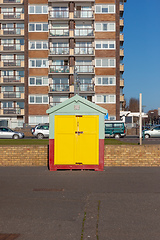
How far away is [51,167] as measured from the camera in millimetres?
11094

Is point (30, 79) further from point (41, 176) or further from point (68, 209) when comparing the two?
point (68, 209)

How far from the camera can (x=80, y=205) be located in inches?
261

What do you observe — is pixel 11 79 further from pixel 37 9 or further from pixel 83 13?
pixel 83 13

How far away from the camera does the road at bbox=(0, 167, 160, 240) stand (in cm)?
509

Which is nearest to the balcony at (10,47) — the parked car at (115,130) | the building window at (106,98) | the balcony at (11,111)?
the balcony at (11,111)

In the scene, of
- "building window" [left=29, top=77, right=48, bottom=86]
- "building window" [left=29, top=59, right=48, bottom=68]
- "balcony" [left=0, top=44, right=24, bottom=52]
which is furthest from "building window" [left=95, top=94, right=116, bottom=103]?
"balcony" [left=0, top=44, right=24, bottom=52]

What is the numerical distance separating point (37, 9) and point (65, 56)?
8547 millimetres

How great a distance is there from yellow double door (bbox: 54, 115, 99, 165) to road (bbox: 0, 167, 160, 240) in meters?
0.62

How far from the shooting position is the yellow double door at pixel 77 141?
1099 centimetres

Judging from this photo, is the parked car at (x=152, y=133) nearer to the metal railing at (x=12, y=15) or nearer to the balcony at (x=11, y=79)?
the balcony at (x=11, y=79)

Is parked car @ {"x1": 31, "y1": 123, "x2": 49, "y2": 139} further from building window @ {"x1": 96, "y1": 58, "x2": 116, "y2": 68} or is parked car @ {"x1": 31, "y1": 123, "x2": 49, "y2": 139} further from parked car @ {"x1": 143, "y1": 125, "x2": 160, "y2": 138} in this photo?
building window @ {"x1": 96, "y1": 58, "x2": 116, "y2": 68}

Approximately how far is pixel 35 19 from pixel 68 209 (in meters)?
47.9

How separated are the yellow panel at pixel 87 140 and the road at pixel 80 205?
57 centimetres

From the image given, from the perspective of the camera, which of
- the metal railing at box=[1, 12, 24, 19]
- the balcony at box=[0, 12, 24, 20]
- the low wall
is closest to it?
the low wall
